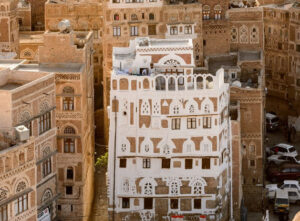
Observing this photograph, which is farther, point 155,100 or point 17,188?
point 155,100

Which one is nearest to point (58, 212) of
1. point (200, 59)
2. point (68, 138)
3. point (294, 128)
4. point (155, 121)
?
point (68, 138)

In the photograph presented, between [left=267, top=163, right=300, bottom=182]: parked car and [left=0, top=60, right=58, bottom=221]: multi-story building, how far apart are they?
1980 centimetres

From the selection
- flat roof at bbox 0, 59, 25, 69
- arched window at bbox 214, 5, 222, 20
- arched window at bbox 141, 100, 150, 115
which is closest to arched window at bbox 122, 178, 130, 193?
arched window at bbox 141, 100, 150, 115

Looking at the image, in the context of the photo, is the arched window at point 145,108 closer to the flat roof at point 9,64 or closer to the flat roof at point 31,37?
the flat roof at point 9,64

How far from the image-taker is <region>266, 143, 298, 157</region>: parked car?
83.3 m

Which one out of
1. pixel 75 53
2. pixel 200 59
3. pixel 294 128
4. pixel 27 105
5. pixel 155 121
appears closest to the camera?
pixel 27 105

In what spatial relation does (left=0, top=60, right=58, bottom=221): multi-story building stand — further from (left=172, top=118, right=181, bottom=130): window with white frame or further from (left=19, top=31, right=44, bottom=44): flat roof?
(left=19, top=31, right=44, bottom=44): flat roof

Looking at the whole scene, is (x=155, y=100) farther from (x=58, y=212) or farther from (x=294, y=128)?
(x=294, y=128)

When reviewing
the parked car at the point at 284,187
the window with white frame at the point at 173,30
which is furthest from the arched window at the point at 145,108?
the window with white frame at the point at 173,30

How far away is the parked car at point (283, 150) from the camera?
83.3 meters

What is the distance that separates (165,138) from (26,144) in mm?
12038

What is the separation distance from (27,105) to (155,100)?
27.6 ft

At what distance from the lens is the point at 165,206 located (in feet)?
220

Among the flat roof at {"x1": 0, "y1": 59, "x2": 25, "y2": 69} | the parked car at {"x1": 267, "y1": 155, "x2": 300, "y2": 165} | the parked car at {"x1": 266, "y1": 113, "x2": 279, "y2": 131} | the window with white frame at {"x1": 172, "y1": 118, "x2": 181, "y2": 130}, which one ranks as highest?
the flat roof at {"x1": 0, "y1": 59, "x2": 25, "y2": 69}
